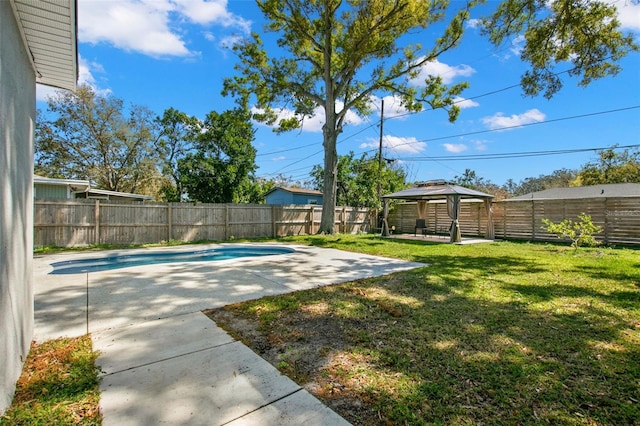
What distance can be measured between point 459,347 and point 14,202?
3.61 m

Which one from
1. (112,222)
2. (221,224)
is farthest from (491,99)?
(112,222)

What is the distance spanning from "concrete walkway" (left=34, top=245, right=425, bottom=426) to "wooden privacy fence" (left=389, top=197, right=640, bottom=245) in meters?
9.92

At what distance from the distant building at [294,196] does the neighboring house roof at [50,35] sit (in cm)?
2146

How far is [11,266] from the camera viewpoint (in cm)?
194

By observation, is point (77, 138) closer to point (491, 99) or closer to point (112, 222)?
point (112, 222)

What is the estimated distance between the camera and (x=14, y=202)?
203 centimetres

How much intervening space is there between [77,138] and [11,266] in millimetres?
23052

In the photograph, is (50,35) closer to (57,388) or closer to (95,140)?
(57,388)

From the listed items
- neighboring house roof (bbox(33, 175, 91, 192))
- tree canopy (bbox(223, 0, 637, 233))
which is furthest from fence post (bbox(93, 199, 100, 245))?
tree canopy (bbox(223, 0, 637, 233))

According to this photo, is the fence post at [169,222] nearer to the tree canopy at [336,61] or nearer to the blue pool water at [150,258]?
the blue pool water at [150,258]

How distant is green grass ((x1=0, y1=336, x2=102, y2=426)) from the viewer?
5.62 feet

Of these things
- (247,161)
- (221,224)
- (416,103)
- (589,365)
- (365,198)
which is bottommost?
(589,365)

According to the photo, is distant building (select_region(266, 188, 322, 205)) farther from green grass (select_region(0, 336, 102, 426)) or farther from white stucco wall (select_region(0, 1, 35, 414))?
green grass (select_region(0, 336, 102, 426))

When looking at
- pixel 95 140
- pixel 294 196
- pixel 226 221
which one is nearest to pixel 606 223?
pixel 226 221
